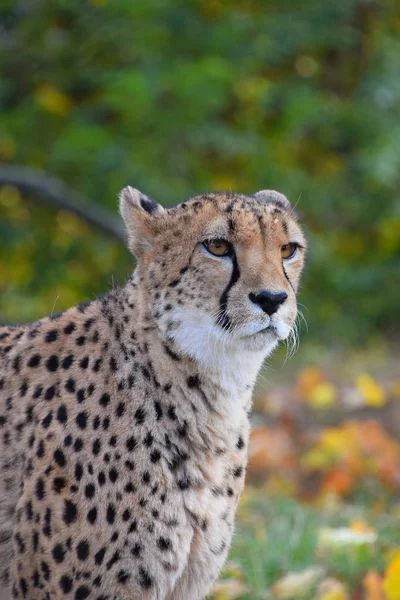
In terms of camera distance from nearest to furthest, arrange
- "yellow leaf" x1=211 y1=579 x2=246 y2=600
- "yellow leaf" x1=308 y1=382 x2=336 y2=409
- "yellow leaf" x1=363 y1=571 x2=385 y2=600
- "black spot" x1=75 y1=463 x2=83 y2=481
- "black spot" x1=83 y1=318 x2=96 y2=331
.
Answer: "black spot" x1=75 y1=463 x2=83 y2=481 → "black spot" x1=83 y1=318 x2=96 y2=331 → "yellow leaf" x1=363 y1=571 x2=385 y2=600 → "yellow leaf" x1=211 y1=579 x2=246 y2=600 → "yellow leaf" x1=308 y1=382 x2=336 y2=409

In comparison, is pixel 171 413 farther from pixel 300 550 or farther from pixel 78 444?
pixel 300 550

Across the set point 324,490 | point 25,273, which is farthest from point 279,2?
point 324,490

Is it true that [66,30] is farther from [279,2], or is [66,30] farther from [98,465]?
[98,465]

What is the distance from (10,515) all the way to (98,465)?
1.28ft

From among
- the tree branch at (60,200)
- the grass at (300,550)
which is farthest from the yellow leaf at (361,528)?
the tree branch at (60,200)

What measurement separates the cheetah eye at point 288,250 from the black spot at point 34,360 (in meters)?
0.88

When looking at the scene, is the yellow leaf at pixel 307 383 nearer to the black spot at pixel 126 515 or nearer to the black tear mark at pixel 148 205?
the black tear mark at pixel 148 205

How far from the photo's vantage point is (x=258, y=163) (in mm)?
9508

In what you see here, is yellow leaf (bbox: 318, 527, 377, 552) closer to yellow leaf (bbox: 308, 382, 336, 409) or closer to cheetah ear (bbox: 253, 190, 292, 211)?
cheetah ear (bbox: 253, 190, 292, 211)

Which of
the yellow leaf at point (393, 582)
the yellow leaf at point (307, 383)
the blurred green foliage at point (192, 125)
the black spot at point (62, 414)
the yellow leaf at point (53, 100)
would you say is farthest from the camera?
the yellow leaf at point (53, 100)

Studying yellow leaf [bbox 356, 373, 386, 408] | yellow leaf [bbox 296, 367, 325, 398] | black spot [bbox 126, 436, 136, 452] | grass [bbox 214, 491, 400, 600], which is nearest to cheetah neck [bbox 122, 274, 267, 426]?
black spot [bbox 126, 436, 136, 452]

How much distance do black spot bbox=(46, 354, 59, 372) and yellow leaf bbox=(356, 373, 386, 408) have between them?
14.2 feet

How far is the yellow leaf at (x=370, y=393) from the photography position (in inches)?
297

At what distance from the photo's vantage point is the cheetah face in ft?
10.6
